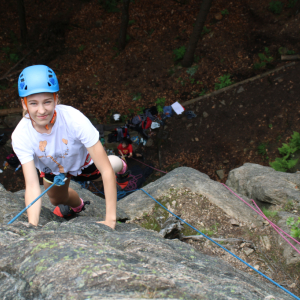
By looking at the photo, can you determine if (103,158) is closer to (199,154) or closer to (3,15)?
(199,154)

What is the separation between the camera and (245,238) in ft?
10.9

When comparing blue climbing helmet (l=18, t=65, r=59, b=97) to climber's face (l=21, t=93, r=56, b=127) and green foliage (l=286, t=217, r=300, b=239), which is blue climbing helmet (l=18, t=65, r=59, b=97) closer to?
climber's face (l=21, t=93, r=56, b=127)

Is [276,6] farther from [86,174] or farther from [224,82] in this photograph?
[86,174]

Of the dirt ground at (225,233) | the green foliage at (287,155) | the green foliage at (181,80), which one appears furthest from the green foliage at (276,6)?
the dirt ground at (225,233)

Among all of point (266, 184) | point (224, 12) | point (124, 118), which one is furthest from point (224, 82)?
point (266, 184)

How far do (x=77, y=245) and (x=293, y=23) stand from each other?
36.1 feet

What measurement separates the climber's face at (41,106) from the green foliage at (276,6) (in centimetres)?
1073

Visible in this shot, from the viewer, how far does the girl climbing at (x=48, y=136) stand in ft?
6.59

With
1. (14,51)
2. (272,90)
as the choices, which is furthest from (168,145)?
(14,51)

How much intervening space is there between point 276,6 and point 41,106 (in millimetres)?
10867

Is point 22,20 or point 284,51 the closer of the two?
point 284,51

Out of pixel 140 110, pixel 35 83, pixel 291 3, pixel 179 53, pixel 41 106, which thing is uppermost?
pixel 291 3

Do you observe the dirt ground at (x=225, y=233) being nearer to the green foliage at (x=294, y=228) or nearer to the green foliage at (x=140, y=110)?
the green foliage at (x=294, y=228)

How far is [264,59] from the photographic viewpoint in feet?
28.5
